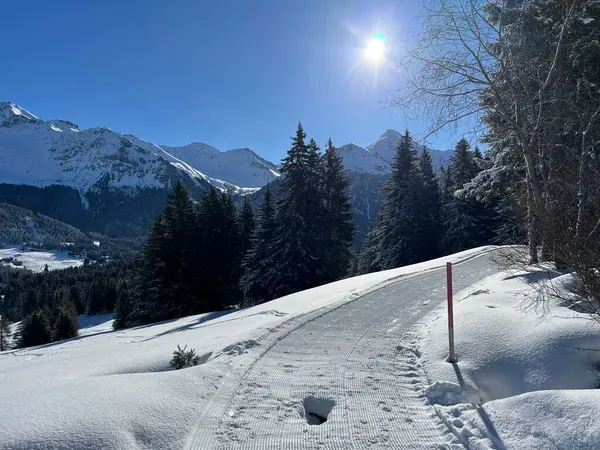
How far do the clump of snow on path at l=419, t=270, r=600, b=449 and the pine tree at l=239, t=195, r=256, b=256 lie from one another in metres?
22.7

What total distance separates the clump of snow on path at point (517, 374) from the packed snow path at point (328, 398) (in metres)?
0.34

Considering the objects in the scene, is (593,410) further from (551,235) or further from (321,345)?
(321,345)

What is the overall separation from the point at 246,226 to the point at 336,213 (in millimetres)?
7388

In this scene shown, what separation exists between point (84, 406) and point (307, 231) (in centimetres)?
2052

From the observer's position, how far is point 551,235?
4.93 m

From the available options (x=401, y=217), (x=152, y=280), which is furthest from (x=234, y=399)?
(x=401, y=217)

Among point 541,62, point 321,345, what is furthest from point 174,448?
point 541,62

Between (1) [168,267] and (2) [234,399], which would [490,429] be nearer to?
(2) [234,399]

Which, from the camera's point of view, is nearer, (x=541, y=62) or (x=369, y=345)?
(x=369, y=345)

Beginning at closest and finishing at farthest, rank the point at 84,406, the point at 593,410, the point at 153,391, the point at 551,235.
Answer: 1. the point at 593,410
2. the point at 84,406
3. the point at 153,391
4. the point at 551,235

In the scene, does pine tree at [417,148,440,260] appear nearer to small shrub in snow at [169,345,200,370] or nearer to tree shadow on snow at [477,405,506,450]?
small shrub in snow at [169,345,200,370]

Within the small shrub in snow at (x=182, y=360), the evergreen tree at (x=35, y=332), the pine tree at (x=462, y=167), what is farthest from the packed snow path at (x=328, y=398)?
the evergreen tree at (x=35, y=332)

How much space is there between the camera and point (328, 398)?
14.8 feet

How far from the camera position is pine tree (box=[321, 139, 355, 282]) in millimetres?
25844
